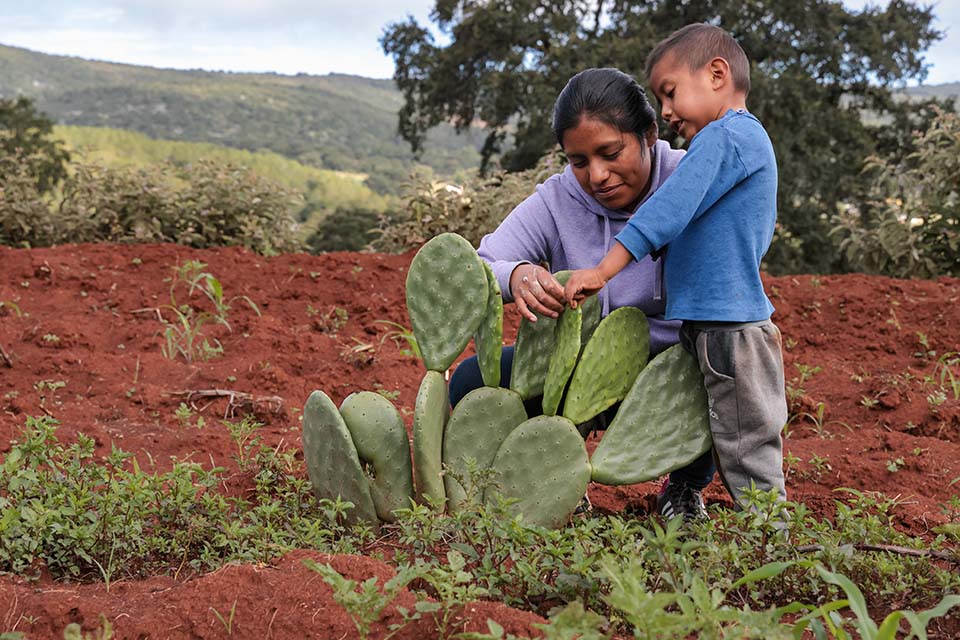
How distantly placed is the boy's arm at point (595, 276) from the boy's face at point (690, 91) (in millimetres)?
416

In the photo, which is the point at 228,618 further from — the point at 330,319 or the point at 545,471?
the point at 330,319

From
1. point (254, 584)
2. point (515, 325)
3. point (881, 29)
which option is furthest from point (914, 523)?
point (881, 29)

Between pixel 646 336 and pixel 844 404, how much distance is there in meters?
1.65

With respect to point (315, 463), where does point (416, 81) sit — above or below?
above

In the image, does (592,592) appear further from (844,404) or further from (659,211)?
(844,404)

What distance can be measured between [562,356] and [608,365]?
140 mm

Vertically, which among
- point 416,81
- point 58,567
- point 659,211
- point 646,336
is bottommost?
point 58,567

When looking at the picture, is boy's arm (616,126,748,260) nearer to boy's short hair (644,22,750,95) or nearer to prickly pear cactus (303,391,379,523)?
boy's short hair (644,22,750,95)

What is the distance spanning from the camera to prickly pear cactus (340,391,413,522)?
235 cm

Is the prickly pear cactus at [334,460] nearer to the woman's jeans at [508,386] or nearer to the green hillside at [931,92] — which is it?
the woman's jeans at [508,386]

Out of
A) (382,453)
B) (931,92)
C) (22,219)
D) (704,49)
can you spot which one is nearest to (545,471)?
(382,453)

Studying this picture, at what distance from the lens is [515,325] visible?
195 inches

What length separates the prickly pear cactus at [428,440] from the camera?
2.30m

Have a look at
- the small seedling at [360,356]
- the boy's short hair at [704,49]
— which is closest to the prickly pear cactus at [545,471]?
the boy's short hair at [704,49]
